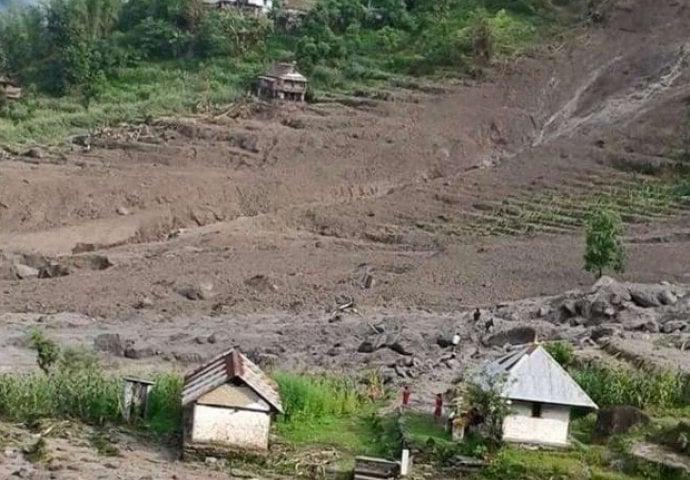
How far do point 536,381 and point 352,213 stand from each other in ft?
75.0

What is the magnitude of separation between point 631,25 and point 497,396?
39.5 meters

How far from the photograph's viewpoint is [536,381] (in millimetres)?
21062

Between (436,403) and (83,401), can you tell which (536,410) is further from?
(83,401)

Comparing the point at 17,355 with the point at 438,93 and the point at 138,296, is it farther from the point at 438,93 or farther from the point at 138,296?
the point at 438,93

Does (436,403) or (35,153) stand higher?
(35,153)

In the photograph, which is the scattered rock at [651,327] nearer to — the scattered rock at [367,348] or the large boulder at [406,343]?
the large boulder at [406,343]

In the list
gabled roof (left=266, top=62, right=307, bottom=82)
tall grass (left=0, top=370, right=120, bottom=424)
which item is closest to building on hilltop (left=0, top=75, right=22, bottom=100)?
gabled roof (left=266, top=62, right=307, bottom=82)

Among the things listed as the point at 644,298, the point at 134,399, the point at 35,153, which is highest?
the point at 35,153

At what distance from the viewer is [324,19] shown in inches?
2437

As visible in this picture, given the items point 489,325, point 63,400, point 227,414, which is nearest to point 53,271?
point 489,325

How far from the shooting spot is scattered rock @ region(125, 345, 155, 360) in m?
27.9

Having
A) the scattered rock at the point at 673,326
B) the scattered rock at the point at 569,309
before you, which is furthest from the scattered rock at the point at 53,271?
the scattered rock at the point at 673,326

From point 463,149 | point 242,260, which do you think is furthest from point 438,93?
point 242,260

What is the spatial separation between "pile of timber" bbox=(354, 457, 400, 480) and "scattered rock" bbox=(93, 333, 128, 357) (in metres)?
10.2
